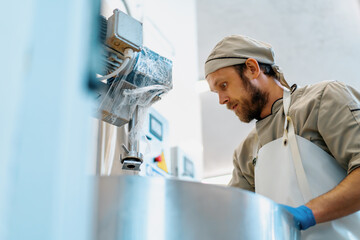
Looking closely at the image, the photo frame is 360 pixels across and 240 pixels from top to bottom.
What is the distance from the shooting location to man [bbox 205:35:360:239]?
3.19 ft

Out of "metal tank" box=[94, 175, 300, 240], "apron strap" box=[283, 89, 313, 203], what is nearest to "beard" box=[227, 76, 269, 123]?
"apron strap" box=[283, 89, 313, 203]

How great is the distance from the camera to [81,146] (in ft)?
0.82

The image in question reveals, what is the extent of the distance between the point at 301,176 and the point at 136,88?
0.48m

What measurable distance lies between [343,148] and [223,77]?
47 cm

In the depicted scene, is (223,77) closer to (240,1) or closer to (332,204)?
(332,204)

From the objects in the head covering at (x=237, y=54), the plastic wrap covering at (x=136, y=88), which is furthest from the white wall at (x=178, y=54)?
the plastic wrap covering at (x=136, y=88)

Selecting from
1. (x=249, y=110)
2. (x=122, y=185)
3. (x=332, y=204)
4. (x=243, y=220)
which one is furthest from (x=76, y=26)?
(x=249, y=110)

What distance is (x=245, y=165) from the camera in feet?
4.56

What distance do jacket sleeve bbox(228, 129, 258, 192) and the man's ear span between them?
0.19 m

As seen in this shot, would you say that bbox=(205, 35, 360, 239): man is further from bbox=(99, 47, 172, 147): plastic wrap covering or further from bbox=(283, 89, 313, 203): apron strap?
bbox=(99, 47, 172, 147): plastic wrap covering

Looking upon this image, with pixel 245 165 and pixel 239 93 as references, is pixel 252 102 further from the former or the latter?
pixel 245 165

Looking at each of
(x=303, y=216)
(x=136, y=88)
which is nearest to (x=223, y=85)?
(x=136, y=88)

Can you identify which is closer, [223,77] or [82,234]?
[82,234]

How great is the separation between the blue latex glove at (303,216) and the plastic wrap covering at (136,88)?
40cm
